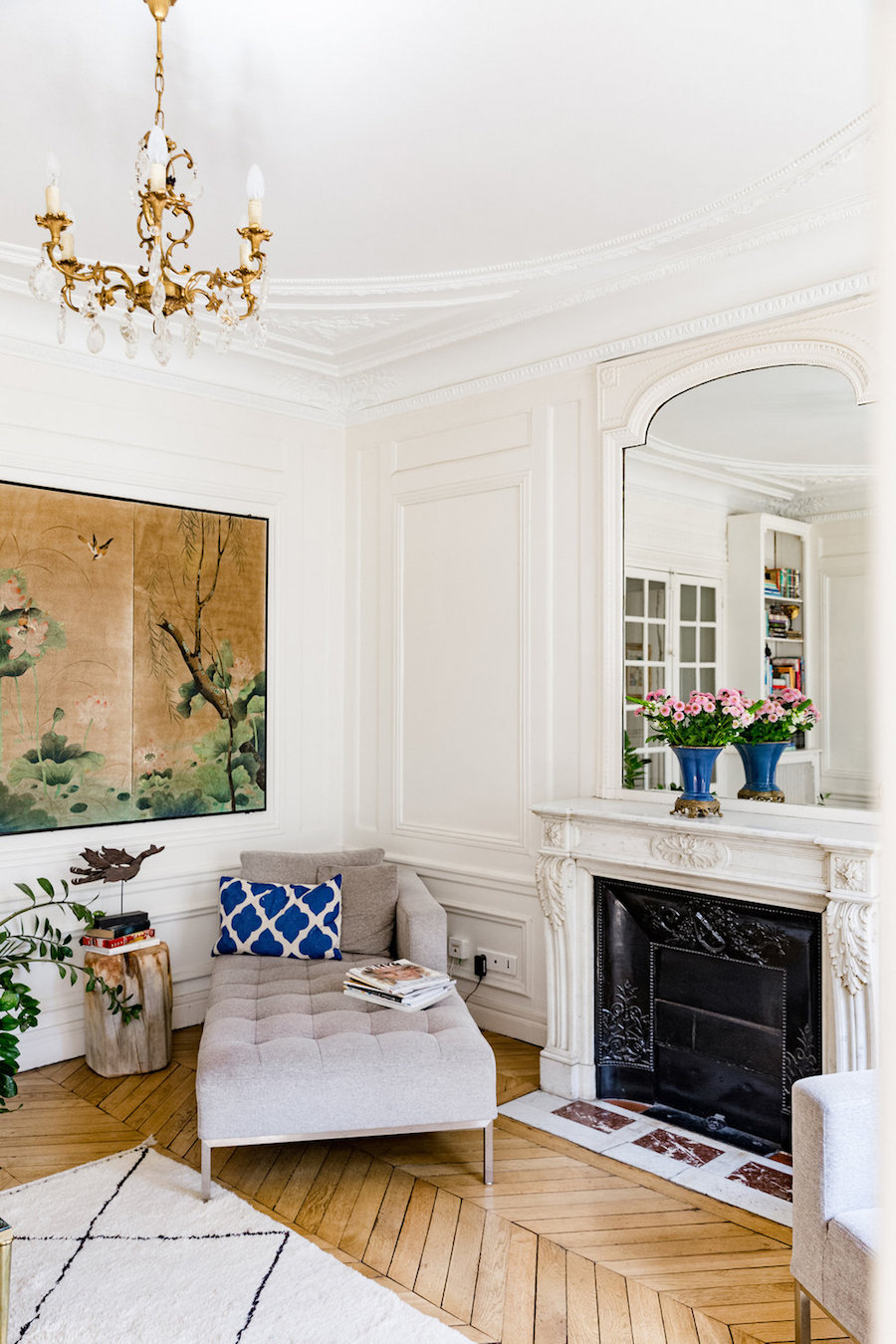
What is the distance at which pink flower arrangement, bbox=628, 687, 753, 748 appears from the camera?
318 cm

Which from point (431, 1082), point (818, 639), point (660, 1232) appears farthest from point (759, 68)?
point (660, 1232)

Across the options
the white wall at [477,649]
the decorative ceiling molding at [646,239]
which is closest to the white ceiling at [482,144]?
the decorative ceiling molding at [646,239]

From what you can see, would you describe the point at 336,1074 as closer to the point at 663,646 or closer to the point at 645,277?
the point at 663,646

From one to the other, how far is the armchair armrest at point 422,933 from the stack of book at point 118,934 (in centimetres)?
95

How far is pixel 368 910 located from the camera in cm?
374

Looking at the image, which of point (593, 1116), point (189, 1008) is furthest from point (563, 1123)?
point (189, 1008)

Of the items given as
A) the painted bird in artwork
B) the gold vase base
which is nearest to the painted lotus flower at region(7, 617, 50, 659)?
the painted bird in artwork

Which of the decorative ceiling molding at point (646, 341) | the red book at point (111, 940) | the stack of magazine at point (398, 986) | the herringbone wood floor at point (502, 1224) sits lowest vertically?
the herringbone wood floor at point (502, 1224)

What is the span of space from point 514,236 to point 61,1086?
3.30 metres

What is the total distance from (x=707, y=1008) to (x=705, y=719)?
0.92 meters

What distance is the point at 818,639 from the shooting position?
3041mm

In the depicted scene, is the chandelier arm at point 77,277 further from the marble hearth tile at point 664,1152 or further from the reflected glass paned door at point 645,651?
the marble hearth tile at point 664,1152

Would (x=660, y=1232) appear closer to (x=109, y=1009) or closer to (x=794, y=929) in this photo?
(x=794, y=929)

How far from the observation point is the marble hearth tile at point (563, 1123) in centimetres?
307
